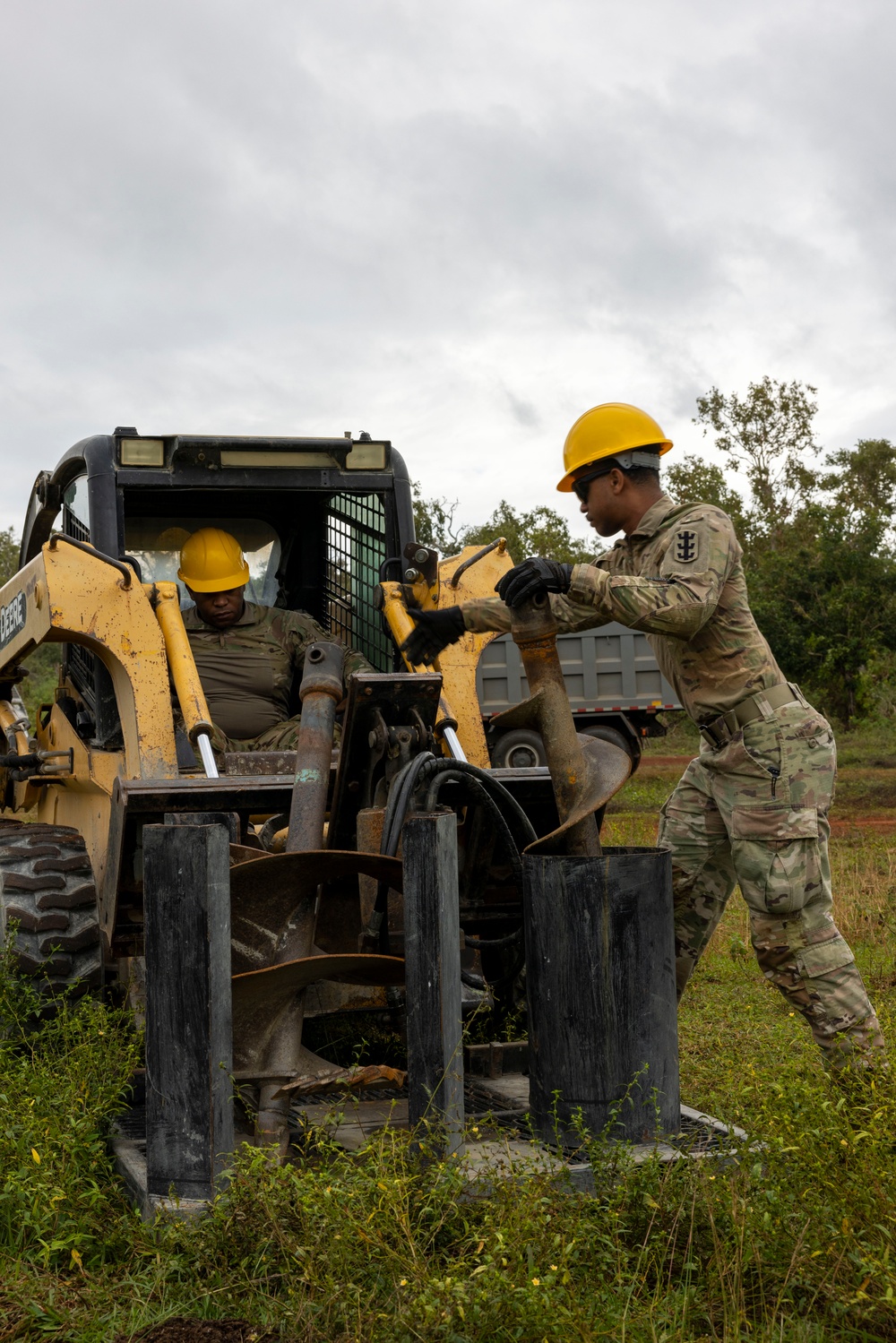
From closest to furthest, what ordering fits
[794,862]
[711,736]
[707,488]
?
1. [794,862]
2. [711,736]
3. [707,488]

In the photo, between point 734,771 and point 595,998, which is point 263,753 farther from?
point 595,998

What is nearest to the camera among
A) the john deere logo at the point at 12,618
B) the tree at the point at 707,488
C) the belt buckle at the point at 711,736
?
the belt buckle at the point at 711,736

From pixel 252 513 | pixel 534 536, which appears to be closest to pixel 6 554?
pixel 534 536

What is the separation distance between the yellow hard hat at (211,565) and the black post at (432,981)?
3.04 metres

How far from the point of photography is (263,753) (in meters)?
4.77

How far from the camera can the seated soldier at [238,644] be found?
18.6 feet

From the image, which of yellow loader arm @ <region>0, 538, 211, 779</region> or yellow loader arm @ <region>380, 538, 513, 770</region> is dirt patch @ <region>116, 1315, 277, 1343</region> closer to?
yellow loader arm @ <region>0, 538, 211, 779</region>

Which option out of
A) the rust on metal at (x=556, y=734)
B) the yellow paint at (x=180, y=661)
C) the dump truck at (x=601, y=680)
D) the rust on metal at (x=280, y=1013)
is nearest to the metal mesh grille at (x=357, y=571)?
the yellow paint at (x=180, y=661)

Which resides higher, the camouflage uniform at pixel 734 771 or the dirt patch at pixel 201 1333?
the camouflage uniform at pixel 734 771

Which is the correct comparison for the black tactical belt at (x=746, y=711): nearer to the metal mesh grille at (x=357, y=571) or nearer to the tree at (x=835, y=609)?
the metal mesh grille at (x=357, y=571)

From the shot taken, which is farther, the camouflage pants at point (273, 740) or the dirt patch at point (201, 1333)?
the camouflage pants at point (273, 740)

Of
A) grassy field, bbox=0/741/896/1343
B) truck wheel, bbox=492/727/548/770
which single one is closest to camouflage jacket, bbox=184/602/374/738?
grassy field, bbox=0/741/896/1343

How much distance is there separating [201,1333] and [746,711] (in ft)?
7.40

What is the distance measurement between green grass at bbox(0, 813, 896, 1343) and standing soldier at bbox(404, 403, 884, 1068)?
453 mm
